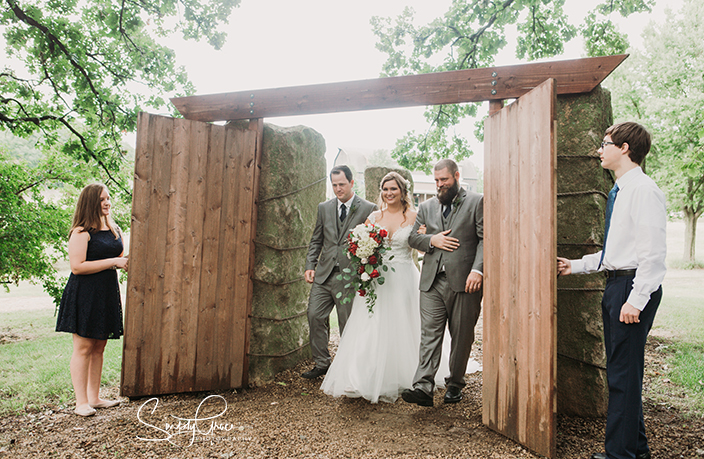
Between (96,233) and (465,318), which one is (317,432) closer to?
(465,318)

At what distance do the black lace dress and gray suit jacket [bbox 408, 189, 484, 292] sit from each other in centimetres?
267

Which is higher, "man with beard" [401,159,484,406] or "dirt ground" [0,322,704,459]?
"man with beard" [401,159,484,406]

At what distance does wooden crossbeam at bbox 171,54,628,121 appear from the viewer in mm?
3387

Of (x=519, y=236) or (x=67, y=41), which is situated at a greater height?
(x=67, y=41)

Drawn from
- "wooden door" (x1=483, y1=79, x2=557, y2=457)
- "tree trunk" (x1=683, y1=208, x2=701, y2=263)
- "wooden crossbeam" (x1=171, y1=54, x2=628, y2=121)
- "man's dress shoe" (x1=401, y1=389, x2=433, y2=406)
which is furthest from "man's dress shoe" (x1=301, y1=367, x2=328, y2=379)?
"tree trunk" (x1=683, y1=208, x2=701, y2=263)

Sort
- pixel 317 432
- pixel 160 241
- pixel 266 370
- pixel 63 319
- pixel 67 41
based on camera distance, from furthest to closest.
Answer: pixel 67 41
pixel 266 370
pixel 160 241
pixel 63 319
pixel 317 432

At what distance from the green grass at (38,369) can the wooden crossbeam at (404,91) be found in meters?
3.10

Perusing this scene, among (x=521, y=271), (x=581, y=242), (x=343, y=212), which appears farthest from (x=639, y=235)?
(x=343, y=212)

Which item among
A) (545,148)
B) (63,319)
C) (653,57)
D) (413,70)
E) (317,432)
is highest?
(653,57)

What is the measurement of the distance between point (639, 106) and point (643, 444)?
1596 centimetres

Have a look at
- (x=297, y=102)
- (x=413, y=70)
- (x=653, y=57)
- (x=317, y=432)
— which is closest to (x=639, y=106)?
(x=653, y=57)

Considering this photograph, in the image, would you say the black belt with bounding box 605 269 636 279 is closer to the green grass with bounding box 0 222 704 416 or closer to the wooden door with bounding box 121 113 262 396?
the green grass with bounding box 0 222 704 416

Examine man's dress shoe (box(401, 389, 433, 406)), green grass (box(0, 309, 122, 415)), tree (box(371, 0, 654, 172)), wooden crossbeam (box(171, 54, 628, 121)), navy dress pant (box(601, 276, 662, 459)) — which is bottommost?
green grass (box(0, 309, 122, 415))

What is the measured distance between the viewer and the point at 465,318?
A: 355 cm
